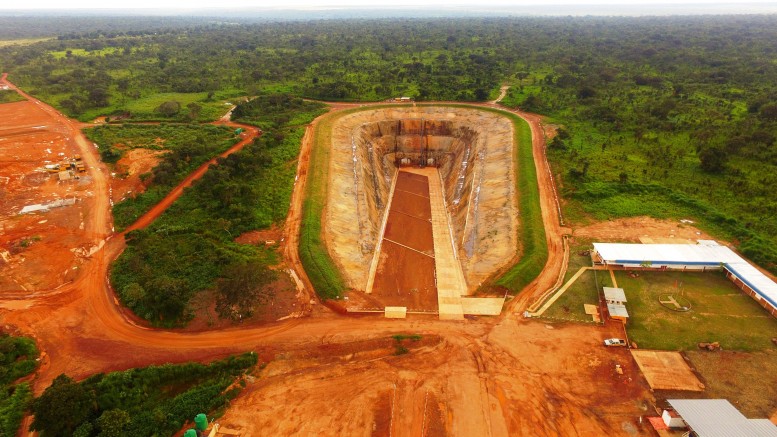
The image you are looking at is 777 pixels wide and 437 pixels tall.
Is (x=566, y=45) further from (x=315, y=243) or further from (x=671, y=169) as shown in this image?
(x=315, y=243)

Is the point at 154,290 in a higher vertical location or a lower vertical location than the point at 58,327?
higher

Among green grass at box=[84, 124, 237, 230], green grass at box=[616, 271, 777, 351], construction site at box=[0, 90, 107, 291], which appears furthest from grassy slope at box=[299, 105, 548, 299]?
construction site at box=[0, 90, 107, 291]

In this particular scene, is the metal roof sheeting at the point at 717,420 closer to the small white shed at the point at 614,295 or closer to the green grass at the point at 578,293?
the green grass at the point at 578,293

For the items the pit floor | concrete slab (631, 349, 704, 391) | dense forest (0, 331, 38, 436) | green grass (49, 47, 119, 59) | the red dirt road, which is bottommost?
the pit floor

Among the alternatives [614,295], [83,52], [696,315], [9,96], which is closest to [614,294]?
[614,295]

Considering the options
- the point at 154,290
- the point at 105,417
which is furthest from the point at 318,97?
the point at 105,417

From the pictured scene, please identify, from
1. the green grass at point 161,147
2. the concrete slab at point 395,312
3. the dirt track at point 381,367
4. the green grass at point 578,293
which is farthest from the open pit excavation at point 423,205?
the green grass at point 161,147

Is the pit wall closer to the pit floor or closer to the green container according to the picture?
the pit floor
